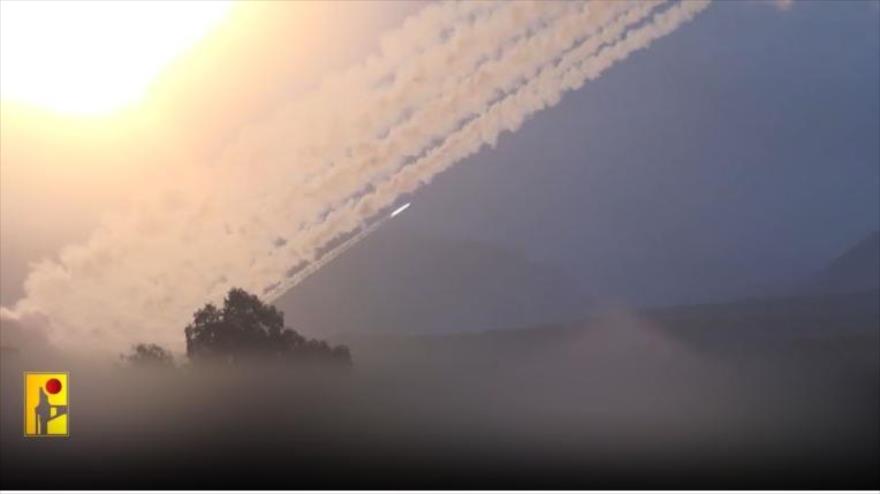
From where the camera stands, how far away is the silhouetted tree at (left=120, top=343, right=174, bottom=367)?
690 centimetres

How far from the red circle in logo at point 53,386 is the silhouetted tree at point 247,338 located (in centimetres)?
98

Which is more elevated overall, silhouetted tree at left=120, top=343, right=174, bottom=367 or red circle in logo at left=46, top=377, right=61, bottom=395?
silhouetted tree at left=120, top=343, right=174, bottom=367

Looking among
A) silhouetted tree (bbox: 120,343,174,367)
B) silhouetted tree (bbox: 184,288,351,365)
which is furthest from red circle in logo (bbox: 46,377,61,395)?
silhouetted tree (bbox: 184,288,351,365)

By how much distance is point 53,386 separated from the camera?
22.0 feet

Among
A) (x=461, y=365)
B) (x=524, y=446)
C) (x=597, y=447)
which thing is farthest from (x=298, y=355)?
(x=597, y=447)

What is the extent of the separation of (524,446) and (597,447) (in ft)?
1.84

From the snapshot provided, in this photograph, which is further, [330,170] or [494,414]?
[330,170]

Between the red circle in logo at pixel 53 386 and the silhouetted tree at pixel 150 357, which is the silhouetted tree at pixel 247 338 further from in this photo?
the red circle in logo at pixel 53 386

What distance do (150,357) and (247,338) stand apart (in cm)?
85

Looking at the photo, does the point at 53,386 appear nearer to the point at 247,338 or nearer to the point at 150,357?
the point at 150,357

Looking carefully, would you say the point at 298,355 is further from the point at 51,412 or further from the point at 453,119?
the point at 453,119

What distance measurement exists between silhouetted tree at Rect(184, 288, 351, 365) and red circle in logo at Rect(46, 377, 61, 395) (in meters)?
0.98

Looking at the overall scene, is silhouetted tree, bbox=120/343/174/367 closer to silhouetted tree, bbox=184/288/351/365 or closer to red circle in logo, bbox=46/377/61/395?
silhouetted tree, bbox=184/288/351/365

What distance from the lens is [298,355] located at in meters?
6.84
